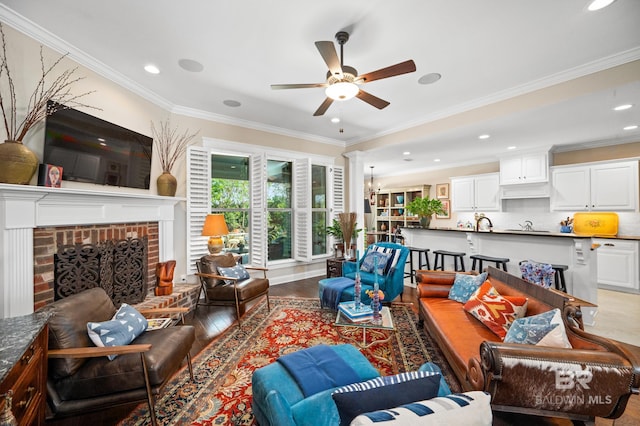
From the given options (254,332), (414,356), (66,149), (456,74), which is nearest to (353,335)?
(414,356)

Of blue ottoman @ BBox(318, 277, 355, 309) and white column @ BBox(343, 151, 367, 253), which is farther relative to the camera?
white column @ BBox(343, 151, 367, 253)

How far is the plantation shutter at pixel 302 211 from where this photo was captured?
16.4 feet

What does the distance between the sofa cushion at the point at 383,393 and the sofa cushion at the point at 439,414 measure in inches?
2.6

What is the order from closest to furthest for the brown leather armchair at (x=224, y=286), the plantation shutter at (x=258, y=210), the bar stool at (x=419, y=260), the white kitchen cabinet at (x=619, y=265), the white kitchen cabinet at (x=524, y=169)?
the brown leather armchair at (x=224, y=286) < the white kitchen cabinet at (x=619, y=265) < the plantation shutter at (x=258, y=210) < the bar stool at (x=419, y=260) < the white kitchen cabinet at (x=524, y=169)

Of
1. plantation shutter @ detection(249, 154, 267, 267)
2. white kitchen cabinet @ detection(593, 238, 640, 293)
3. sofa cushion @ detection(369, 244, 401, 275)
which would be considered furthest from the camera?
plantation shutter @ detection(249, 154, 267, 267)

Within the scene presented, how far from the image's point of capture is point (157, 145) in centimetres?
368

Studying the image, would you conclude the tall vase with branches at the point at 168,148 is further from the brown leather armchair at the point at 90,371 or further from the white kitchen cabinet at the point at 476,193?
the white kitchen cabinet at the point at 476,193

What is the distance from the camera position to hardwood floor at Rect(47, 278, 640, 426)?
171cm

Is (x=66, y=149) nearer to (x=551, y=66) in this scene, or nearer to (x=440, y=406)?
(x=440, y=406)

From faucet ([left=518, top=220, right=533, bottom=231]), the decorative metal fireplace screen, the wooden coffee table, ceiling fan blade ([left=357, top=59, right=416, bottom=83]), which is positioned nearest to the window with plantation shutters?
the decorative metal fireplace screen

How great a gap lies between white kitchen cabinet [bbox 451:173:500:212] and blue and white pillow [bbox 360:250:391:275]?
4.17 m

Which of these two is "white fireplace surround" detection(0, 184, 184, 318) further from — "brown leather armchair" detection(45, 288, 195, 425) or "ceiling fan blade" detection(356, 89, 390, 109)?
"ceiling fan blade" detection(356, 89, 390, 109)

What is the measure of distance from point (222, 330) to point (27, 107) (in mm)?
2700

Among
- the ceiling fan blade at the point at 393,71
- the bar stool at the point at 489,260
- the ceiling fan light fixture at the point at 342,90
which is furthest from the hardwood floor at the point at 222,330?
the ceiling fan light fixture at the point at 342,90
